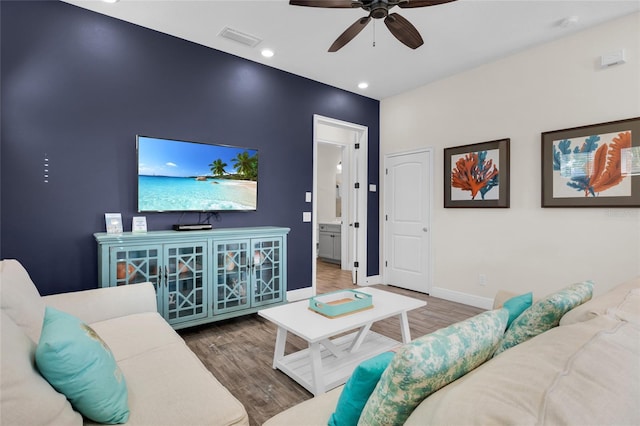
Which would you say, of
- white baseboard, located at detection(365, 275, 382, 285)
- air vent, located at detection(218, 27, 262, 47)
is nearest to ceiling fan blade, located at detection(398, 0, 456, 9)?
air vent, located at detection(218, 27, 262, 47)

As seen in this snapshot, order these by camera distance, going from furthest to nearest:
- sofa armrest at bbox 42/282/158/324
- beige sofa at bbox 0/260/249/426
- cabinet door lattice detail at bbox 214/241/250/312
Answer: cabinet door lattice detail at bbox 214/241/250/312 < sofa armrest at bbox 42/282/158/324 < beige sofa at bbox 0/260/249/426

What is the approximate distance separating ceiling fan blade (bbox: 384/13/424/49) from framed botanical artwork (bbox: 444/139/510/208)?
1845mm

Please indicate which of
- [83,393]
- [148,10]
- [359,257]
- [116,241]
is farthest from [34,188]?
[359,257]

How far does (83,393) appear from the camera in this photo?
3.29 ft

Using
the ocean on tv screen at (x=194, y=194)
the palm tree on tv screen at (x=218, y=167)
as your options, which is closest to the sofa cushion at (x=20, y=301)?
the ocean on tv screen at (x=194, y=194)

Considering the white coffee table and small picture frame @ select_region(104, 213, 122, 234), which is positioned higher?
small picture frame @ select_region(104, 213, 122, 234)

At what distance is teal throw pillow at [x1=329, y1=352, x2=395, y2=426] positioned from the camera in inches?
36.1

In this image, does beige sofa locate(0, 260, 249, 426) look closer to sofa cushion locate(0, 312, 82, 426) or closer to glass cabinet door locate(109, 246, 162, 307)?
sofa cushion locate(0, 312, 82, 426)

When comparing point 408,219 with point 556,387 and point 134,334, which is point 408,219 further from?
point 556,387

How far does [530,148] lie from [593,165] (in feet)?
1.97

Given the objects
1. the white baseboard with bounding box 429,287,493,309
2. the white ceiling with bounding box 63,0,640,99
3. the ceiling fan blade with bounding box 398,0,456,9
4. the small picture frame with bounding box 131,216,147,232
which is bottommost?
the white baseboard with bounding box 429,287,493,309

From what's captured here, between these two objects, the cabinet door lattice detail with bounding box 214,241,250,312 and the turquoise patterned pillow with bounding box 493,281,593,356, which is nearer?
the turquoise patterned pillow with bounding box 493,281,593,356

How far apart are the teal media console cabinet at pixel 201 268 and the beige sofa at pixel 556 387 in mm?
2678

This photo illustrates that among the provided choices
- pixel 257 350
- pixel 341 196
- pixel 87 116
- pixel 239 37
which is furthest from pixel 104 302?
pixel 341 196
